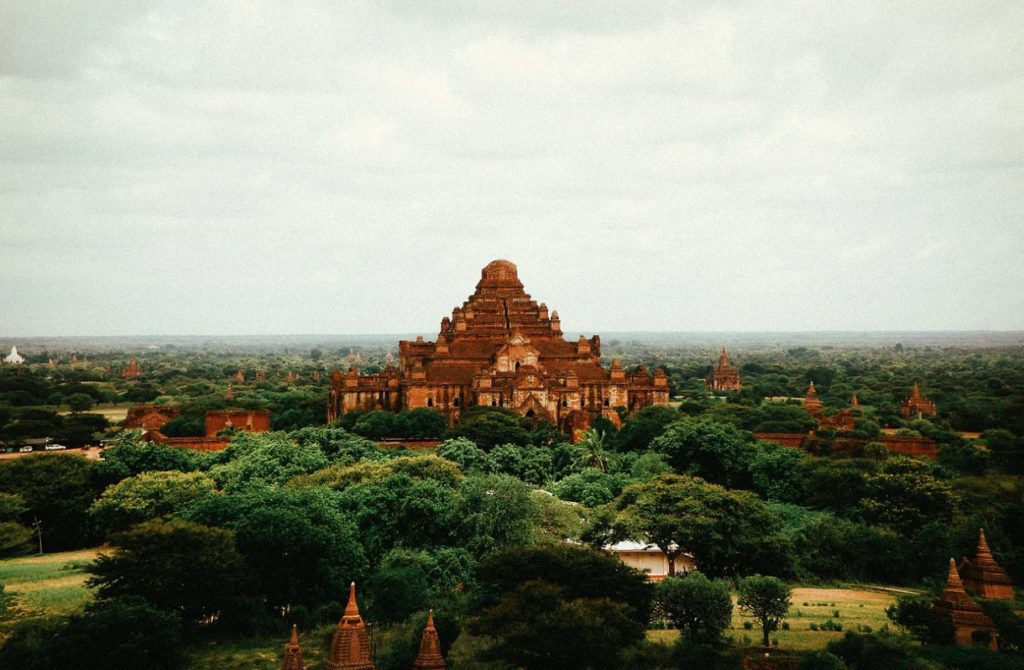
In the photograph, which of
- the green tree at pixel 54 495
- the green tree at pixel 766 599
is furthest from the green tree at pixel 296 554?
the green tree at pixel 54 495

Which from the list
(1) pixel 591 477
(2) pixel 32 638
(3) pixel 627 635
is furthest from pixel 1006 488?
(2) pixel 32 638

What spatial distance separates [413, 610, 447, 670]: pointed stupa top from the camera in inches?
872

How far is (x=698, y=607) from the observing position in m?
26.5

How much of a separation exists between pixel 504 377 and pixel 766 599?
40.0 m

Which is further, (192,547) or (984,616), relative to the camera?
(192,547)

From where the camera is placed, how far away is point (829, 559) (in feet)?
118

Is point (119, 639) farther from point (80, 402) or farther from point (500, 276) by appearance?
point (80, 402)

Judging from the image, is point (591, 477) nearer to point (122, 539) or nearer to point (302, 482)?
point (302, 482)

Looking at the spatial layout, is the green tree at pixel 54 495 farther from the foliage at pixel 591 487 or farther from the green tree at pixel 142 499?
the foliage at pixel 591 487

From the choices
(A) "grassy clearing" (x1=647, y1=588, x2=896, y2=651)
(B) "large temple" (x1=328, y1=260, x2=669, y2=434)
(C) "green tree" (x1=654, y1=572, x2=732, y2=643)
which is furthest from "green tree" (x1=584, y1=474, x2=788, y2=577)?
(B) "large temple" (x1=328, y1=260, x2=669, y2=434)

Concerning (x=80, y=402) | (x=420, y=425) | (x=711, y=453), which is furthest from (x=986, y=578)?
(x=80, y=402)

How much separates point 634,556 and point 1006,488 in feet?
60.1

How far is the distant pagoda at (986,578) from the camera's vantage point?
29.8 m

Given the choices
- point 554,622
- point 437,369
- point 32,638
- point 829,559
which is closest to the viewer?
point 554,622
